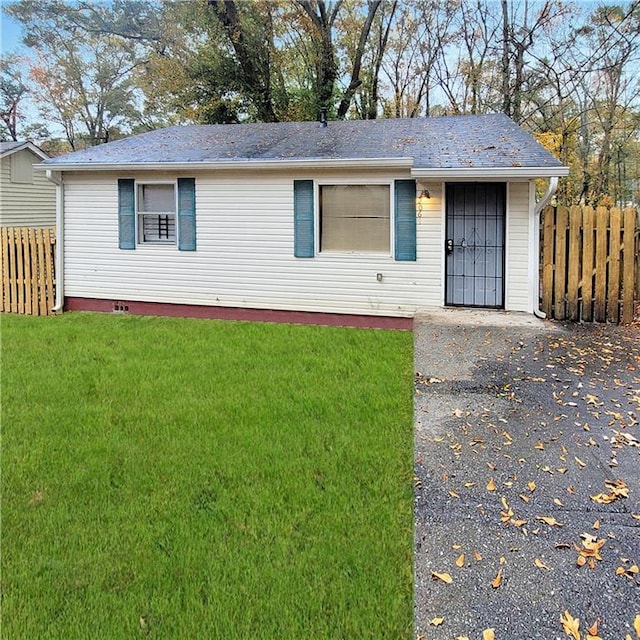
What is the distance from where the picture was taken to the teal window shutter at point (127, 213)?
9.19 metres

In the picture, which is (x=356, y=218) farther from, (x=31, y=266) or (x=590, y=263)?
(x=31, y=266)

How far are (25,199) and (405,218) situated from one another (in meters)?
14.0

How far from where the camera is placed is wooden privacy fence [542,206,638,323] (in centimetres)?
740

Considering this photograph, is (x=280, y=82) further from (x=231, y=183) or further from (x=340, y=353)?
(x=340, y=353)

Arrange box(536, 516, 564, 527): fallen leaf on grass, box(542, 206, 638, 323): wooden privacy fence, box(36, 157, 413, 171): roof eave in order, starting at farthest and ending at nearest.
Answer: box(36, 157, 413, 171): roof eave < box(542, 206, 638, 323): wooden privacy fence < box(536, 516, 564, 527): fallen leaf on grass

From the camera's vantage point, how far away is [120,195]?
924cm

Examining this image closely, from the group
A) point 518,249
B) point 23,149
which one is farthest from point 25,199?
point 518,249

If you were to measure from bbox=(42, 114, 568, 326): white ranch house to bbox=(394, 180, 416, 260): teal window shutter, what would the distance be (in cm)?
2

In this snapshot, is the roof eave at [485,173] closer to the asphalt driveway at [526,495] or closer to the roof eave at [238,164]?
the roof eave at [238,164]

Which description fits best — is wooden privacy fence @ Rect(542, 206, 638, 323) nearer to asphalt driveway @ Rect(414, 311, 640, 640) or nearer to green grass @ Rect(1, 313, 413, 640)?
asphalt driveway @ Rect(414, 311, 640, 640)

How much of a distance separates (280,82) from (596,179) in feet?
34.3

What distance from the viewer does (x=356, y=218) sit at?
8.28m

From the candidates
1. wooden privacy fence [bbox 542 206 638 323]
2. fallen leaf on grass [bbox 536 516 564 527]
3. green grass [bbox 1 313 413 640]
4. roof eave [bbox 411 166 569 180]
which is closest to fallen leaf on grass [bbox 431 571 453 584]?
green grass [bbox 1 313 413 640]

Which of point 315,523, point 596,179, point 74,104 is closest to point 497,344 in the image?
point 315,523
